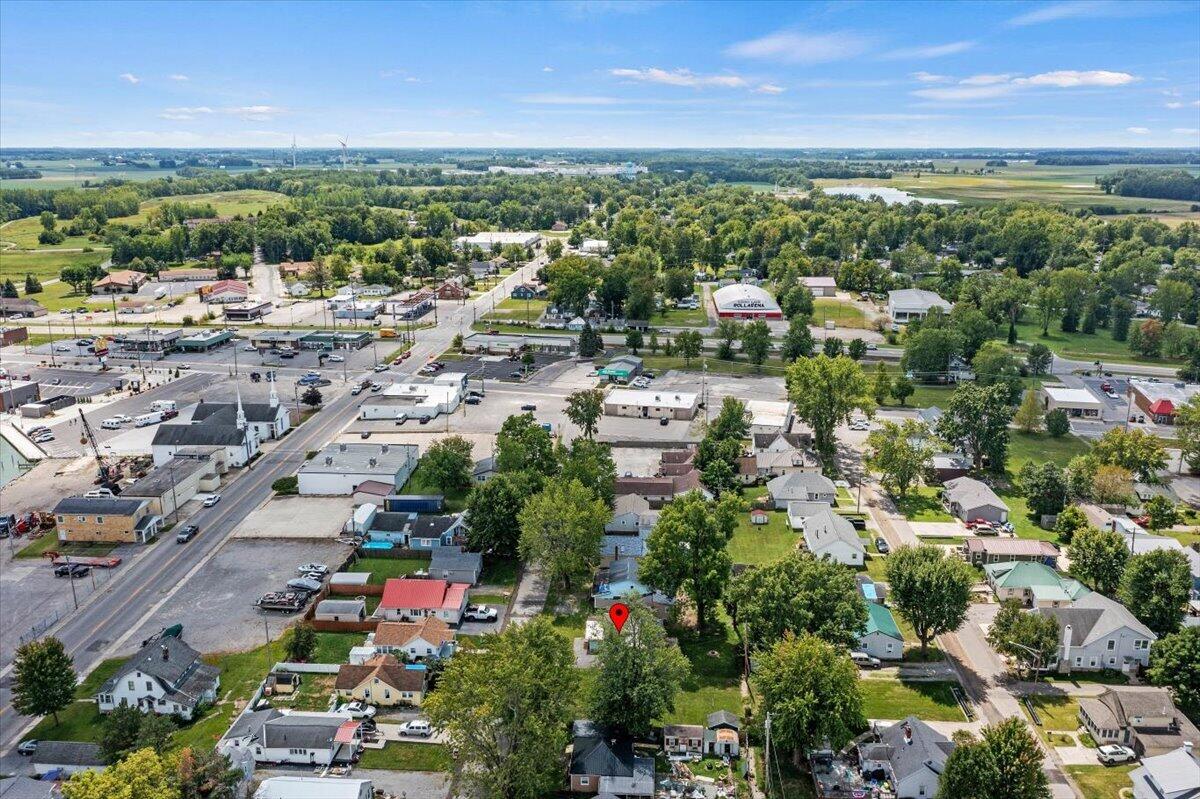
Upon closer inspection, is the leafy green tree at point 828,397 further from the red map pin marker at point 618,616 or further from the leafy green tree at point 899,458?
the red map pin marker at point 618,616

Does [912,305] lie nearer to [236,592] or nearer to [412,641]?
[412,641]

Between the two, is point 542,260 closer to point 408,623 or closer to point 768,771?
point 408,623

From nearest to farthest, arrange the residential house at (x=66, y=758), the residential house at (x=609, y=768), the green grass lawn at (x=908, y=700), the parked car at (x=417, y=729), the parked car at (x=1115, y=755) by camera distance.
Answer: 1. the residential house at (x=609, y=768)
2. the residential house at (x=66, y=758)
3. the parked car at (x=1115, y=755)
4. the parked car at (x=417, y=729)
5. the green grass lawn at (x=908, y=700)

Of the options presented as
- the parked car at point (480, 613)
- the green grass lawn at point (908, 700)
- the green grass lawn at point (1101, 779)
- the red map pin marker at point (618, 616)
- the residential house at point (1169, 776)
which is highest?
the red map pin marker at point (618, 616)

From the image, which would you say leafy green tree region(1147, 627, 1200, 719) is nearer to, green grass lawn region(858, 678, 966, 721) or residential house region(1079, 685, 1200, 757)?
residential house region(1079, 685, 1200, 757)

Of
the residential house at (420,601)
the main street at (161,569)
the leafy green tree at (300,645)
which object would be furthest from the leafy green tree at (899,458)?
the main street at (161,569)

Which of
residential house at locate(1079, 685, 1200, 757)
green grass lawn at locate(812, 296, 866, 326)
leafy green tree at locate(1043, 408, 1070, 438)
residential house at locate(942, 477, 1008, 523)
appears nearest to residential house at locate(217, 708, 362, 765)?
residential house at locate(1079, 685, 1200, 757)

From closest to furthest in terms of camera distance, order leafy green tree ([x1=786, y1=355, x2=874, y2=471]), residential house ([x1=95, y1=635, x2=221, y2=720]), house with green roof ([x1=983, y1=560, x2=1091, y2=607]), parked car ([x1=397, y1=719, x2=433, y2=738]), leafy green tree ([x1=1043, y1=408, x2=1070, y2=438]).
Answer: parked car ([x1=397, y1=719, x2=433, y2=738])
residential house ([x1=95, y1=635, x2=221, y2=720])
house with green roof ([x1=983, y1=560, x2=1091, y2=607])
leafy green tree ([x1=786, y1=355, x2=874, y2=471])
leafy green tree ([x1=1043, y1=408, x2=1070, y2=438])

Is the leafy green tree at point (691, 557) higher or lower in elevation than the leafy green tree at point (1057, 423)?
higher
